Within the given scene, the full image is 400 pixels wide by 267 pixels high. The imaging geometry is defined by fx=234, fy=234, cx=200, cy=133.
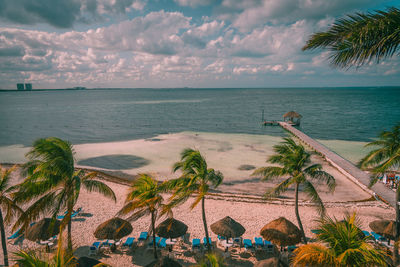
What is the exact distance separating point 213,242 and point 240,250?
4.86 feet

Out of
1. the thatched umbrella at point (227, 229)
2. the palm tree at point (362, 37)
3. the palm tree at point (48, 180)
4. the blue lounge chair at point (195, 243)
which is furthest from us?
the blue lounge chair at point (195, 243)

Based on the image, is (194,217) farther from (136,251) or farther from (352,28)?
(352,28)

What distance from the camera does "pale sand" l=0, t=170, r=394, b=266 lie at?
11688 mm

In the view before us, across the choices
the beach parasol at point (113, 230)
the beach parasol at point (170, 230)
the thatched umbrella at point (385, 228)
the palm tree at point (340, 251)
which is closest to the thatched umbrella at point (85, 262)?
the beach parasol at point (113, 230)

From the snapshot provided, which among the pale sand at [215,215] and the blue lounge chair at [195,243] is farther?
the blue lounge chair at [195,243]

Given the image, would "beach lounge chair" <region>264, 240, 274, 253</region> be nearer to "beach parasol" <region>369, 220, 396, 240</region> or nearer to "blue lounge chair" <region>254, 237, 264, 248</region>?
"blue lounge chair" <region>254, 237, 264, 248</region>

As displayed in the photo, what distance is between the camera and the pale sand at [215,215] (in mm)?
11688

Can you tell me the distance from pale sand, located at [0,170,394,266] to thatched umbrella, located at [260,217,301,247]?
153 centimetres

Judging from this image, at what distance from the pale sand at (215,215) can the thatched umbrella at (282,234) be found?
5.02 ft

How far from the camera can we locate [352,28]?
4.25m

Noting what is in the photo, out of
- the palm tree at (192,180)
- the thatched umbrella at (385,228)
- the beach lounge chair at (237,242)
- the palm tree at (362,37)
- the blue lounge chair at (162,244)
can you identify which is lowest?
the beach lounge chair at (237,242)

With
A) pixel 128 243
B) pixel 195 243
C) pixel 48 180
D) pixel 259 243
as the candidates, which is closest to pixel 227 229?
pixel 195 243

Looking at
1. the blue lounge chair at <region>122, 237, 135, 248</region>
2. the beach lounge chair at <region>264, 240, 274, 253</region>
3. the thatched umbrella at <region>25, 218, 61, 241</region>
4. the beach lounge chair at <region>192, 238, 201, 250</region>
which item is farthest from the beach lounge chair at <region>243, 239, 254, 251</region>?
the thatched umbrella at <region>25, 218, 61, 241</region>

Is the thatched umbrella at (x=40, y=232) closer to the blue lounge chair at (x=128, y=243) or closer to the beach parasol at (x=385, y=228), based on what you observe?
the blue lounge chair at (x=128, y=243)
